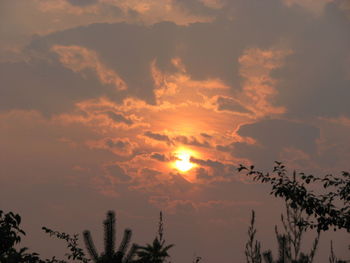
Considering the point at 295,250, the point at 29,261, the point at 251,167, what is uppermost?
the point at 251,167

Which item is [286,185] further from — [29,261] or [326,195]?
[29,261]

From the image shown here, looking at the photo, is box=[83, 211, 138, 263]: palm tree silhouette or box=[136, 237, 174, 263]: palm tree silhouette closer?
box=[136, 237, 174, 263]: palm tree silhouette

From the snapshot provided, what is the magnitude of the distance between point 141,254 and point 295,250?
3.51m

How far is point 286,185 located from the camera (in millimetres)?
10859

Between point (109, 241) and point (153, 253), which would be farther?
point (109, 241)

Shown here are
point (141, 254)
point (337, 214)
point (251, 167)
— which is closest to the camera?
point (141, 254)

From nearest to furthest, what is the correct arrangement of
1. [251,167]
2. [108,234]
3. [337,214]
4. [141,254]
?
[141,254] < [337,214] < [251,167] < [108,234]

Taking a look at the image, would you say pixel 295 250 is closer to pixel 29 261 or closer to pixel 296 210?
pixel 296 210

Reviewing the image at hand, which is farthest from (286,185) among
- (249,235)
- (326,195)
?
(249,235)

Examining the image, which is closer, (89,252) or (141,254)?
(141,254)

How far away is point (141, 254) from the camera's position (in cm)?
995

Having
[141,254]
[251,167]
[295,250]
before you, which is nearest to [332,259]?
[295,250]

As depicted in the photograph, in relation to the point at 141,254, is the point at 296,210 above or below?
above

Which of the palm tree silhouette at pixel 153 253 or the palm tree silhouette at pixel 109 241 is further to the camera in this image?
the palm tree silhouette at pixel 109 241
